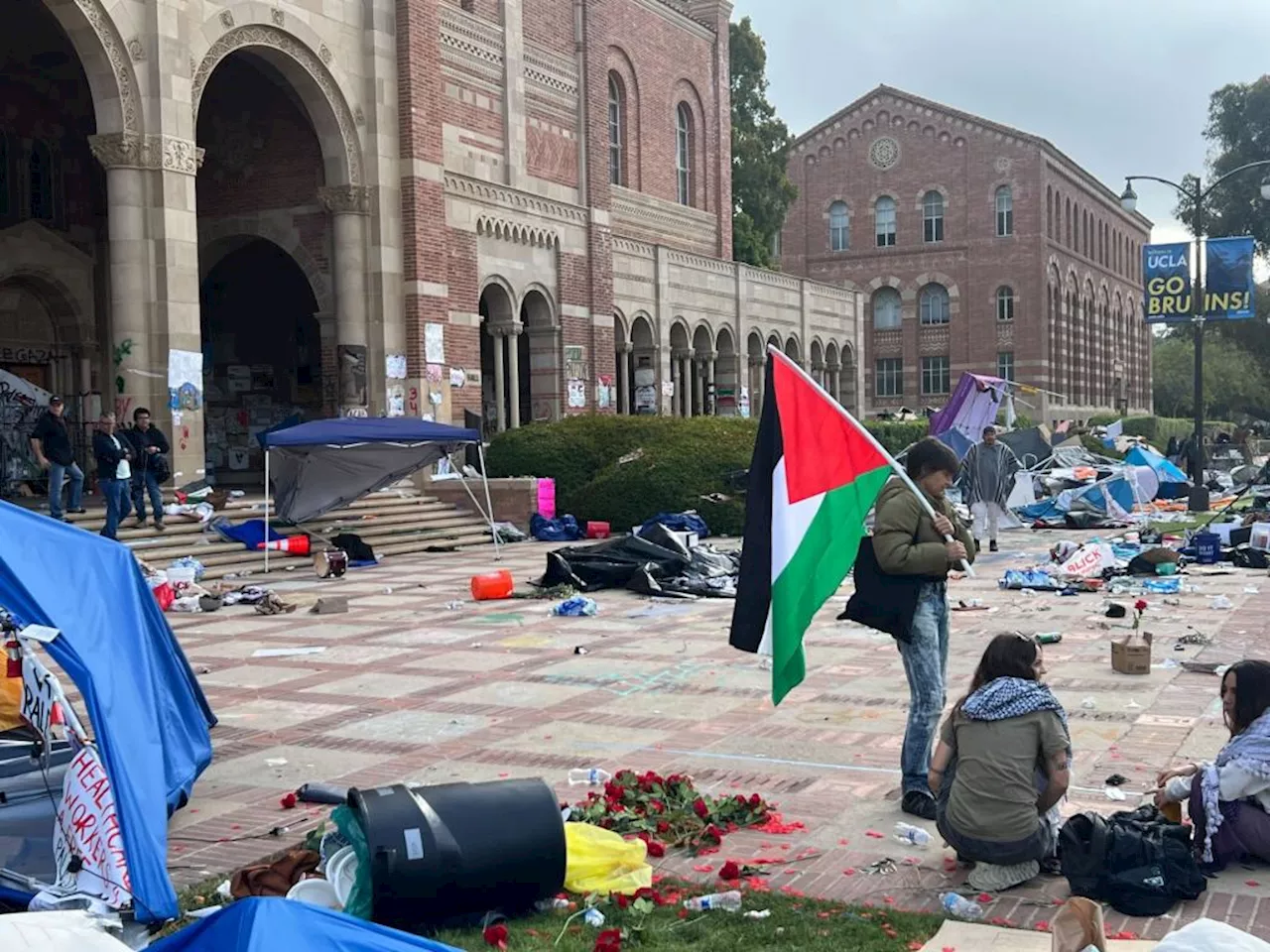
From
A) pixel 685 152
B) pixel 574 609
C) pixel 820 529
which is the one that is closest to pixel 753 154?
pixel 685 152

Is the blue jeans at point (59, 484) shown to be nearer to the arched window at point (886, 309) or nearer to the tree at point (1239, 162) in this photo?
the arched window at point (886, 309)

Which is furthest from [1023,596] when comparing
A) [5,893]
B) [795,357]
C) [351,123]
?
[795,357]

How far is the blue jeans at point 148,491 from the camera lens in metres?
18.8

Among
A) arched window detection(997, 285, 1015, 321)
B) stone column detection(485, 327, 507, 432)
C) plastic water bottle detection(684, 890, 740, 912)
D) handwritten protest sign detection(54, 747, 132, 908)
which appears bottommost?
plastic water bottle detection(684, 890, 740, 912)

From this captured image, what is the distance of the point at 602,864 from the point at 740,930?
0.82 metres

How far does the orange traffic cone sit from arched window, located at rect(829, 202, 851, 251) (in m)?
47.6

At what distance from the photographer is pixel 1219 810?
569 cm

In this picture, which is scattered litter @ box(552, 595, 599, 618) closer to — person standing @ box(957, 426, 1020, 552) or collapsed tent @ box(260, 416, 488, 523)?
collapsed tent @ box(260, 416, 488, 523)

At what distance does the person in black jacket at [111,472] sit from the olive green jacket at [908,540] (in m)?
13.6

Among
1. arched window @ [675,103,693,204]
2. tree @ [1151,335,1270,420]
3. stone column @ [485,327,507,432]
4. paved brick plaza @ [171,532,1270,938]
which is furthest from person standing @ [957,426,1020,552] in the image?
tree @ [1151,335,1270,420]

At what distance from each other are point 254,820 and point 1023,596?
10720 mm

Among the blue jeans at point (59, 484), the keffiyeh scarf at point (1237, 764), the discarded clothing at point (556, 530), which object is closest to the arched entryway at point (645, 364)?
the discarded clothing at point (556, 530)

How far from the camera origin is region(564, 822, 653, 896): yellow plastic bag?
564 centimetres

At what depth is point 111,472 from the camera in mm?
17594
